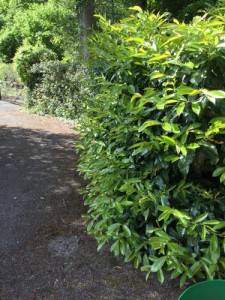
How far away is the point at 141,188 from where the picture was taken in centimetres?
221

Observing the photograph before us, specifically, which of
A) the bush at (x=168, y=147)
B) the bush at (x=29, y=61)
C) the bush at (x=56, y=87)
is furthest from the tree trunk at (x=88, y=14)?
the bush at (x=168, y=147)

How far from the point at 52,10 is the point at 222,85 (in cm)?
1690

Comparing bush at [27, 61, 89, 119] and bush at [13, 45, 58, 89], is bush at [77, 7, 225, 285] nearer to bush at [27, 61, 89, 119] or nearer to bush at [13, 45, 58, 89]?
bush at [27, 61, 89, 119]

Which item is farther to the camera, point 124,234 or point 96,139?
point 96,139

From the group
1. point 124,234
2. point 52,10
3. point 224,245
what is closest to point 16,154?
point 124,234

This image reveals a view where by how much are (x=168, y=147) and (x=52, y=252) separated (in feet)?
5.21

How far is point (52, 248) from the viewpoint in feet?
9.27

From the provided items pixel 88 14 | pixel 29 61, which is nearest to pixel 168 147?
pixel 88 14

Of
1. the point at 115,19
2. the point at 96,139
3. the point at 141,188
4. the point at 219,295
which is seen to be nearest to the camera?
the point at 219,295

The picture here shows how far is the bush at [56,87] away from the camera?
8531 mm

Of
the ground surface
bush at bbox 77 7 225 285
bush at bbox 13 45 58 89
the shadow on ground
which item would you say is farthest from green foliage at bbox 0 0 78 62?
bush at bbox 77 7 225 285

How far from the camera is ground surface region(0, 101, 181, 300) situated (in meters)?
2.32

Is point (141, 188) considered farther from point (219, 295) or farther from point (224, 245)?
point (219, 295)

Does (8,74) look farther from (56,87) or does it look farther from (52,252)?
(52,252)
